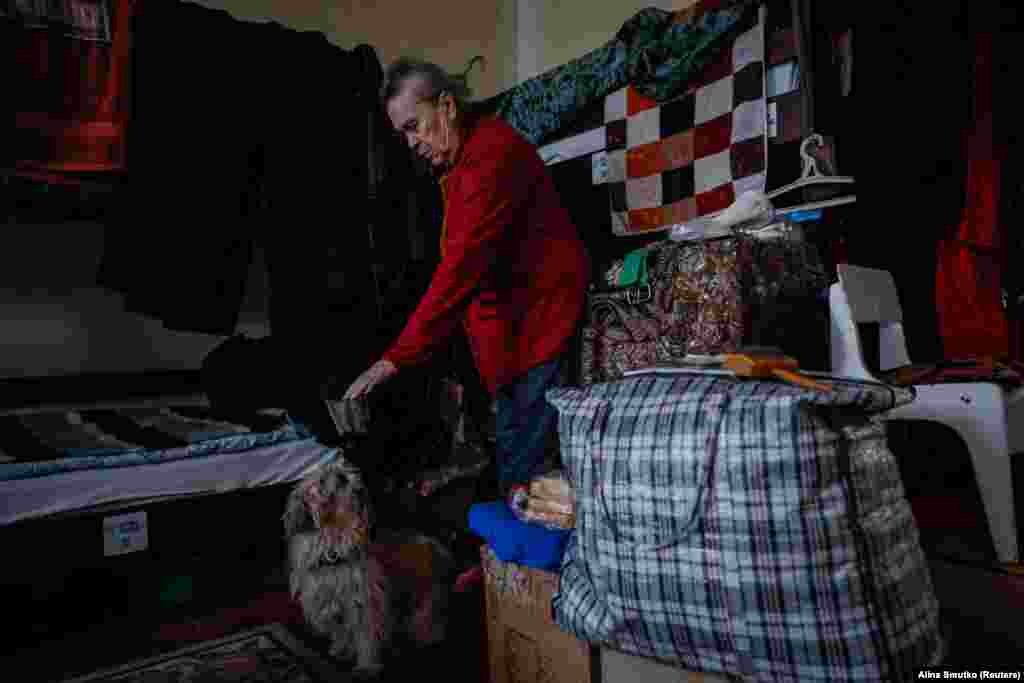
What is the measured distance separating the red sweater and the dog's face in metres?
0.44

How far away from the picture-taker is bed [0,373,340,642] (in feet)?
5.87

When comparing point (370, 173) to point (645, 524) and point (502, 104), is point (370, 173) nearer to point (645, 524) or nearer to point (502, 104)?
point (502, 104)

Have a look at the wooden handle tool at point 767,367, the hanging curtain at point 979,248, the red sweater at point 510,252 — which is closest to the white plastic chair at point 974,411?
the hanging curtain at point 979,248

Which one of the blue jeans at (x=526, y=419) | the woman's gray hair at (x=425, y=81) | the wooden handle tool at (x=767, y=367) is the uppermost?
the woman's gray hair at (x=425, y=81)

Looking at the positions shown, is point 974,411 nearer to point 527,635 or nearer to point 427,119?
point 527,635

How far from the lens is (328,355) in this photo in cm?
241

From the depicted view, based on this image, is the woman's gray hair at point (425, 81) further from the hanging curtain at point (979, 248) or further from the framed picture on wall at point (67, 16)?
the hanging curtain at point (979, 248)

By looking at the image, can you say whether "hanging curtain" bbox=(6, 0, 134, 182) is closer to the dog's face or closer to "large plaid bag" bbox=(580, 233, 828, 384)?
the dog's face

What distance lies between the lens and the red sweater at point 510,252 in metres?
1.55

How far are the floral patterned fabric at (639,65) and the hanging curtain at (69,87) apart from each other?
3.83 feet

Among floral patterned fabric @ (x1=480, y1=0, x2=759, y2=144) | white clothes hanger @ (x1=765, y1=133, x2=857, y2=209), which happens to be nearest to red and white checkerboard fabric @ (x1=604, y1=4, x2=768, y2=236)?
floral patterned fabric @ (x1=480, y1=0, x2=759, y2=144)

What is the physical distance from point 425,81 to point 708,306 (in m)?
0.92

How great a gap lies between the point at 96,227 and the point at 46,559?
57.0 inches

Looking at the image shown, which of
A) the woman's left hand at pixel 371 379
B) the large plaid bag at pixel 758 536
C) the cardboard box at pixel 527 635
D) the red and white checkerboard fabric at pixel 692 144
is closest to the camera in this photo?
the large plaid bag at pixel 758 536
